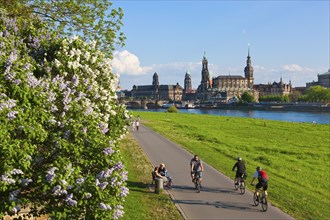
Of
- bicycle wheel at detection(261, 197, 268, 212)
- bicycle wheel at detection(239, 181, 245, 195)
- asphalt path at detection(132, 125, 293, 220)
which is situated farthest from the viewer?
bicycle wheel at detection(239, 181, 245, 195)

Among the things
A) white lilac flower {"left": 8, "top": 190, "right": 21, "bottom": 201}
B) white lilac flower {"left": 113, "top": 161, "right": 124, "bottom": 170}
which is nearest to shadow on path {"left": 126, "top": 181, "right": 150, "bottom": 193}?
white lilac flower {"left": 113, "top": 161, "right": 124, "bottom": 170}

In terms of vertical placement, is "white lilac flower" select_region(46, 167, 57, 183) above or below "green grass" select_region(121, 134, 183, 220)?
above

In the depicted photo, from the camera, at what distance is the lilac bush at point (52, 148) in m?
8.41

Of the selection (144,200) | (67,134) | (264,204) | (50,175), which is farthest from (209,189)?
(50,175)

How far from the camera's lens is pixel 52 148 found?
9641 mm

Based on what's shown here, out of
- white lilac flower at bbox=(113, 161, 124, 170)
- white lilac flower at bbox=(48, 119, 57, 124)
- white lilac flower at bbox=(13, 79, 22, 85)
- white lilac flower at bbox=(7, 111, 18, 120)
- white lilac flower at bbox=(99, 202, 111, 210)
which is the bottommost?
white lilac flower at bbox=(99, 202, 111, 210)

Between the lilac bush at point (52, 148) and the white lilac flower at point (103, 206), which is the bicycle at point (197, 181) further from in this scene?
the white lilac flower at point (103, 206)

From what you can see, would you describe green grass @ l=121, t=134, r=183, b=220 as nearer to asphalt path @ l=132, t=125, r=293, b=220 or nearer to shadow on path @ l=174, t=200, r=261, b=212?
asphalt path @ l=132, t=125, r=293, b=220

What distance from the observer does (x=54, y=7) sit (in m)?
18.1

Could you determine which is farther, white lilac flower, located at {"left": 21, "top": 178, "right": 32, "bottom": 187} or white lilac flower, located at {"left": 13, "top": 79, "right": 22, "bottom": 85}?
white lilac flower, located at {"left": 13, "top": 79, "right": 22, "bottom": 85}

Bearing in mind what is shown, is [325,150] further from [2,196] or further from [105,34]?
[2,196]

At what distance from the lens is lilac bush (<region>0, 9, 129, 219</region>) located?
8.41m

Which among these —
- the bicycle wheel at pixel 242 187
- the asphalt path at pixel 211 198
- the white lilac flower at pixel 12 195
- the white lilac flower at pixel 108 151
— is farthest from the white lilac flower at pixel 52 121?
the bicycle wheel at pixel 242 187

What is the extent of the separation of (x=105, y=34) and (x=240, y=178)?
10.2m
